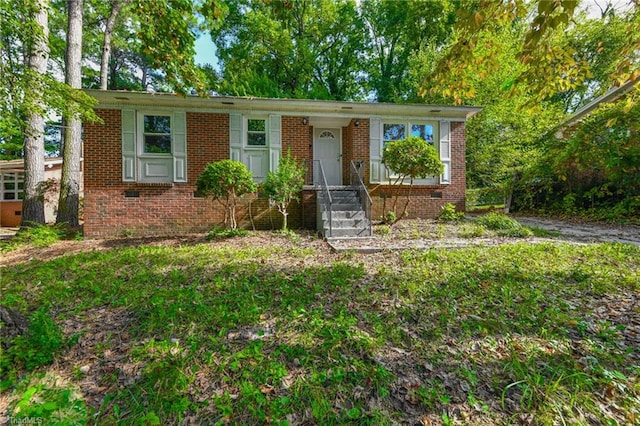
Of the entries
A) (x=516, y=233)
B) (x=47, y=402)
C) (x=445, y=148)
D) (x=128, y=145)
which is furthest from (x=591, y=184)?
(x=128, y=145)

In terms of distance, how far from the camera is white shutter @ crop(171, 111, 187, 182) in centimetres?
834

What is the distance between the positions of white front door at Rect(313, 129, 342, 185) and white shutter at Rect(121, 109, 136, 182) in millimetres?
5402

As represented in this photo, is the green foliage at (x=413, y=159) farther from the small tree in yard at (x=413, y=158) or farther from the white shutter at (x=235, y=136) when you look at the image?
the white shutter at (x=235, y=136)

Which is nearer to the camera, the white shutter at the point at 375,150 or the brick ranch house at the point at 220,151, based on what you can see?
the brick ranch house at the point at 220,151

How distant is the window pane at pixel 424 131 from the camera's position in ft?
31.4

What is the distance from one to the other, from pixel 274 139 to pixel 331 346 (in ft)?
24.3

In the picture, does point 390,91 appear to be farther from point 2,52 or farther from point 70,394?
point 70,394

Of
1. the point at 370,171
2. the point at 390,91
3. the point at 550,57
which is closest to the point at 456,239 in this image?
the point at 370,171

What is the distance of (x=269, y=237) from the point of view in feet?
23.2

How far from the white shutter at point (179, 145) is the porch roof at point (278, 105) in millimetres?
345

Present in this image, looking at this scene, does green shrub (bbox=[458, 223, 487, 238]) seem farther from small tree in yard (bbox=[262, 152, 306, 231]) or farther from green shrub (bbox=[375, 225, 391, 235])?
small tree in yard (bbox=[262, 152, 306, 231])

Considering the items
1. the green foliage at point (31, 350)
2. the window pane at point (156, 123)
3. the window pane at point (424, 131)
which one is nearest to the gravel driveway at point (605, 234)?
the window pane at point (424, 131)

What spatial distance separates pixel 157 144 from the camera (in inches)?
333

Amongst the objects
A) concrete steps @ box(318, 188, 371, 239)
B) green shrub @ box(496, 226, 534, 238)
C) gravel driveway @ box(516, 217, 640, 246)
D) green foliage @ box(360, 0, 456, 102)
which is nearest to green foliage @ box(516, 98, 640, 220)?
gravel driveway @ box(516, 217, 640, 246)
